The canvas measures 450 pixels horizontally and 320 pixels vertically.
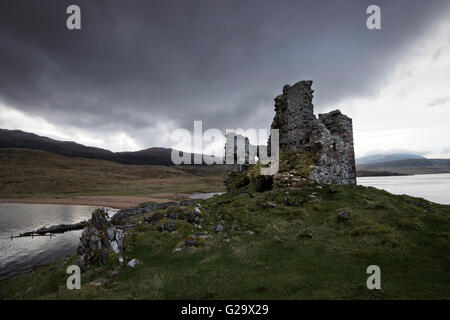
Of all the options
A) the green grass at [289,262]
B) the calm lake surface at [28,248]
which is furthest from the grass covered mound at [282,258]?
the calm lake surface at [28,248]

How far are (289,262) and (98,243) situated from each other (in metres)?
9.92

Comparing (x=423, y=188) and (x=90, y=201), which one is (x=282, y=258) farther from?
(x=423, y=188)

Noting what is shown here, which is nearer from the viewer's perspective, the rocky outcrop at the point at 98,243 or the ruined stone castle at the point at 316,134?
the rocky outcrop at the point at 98,243

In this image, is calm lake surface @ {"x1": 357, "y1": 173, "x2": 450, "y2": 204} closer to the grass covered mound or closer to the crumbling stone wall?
the crumbling stone wall

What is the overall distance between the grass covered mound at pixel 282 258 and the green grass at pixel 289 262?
0.13 feet

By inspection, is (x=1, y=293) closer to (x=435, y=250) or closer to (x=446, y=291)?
(x=446, y=291)

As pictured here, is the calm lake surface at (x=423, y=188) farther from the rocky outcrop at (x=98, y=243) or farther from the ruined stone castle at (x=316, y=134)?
the rocky outcrop at (x=98, y=243)

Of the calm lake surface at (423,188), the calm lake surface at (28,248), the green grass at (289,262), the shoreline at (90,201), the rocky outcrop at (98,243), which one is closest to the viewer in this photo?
the green grass at (289,262)

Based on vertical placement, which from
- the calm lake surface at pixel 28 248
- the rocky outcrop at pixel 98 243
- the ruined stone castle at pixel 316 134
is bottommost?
the calm lake surface at pixel 28 248

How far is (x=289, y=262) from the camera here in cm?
850

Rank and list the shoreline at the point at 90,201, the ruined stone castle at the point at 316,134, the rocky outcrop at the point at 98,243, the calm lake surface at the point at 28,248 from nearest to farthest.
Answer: the rocky outcrop at the point at 98,243, the calm lake surface at the point at 28,248, the ruined stone castle at the point at 316,134, the shoreline at the point at 90,201

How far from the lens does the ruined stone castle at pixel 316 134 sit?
21.1 m

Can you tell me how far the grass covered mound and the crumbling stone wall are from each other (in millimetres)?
6036

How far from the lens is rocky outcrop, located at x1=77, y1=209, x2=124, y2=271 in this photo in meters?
10.1
